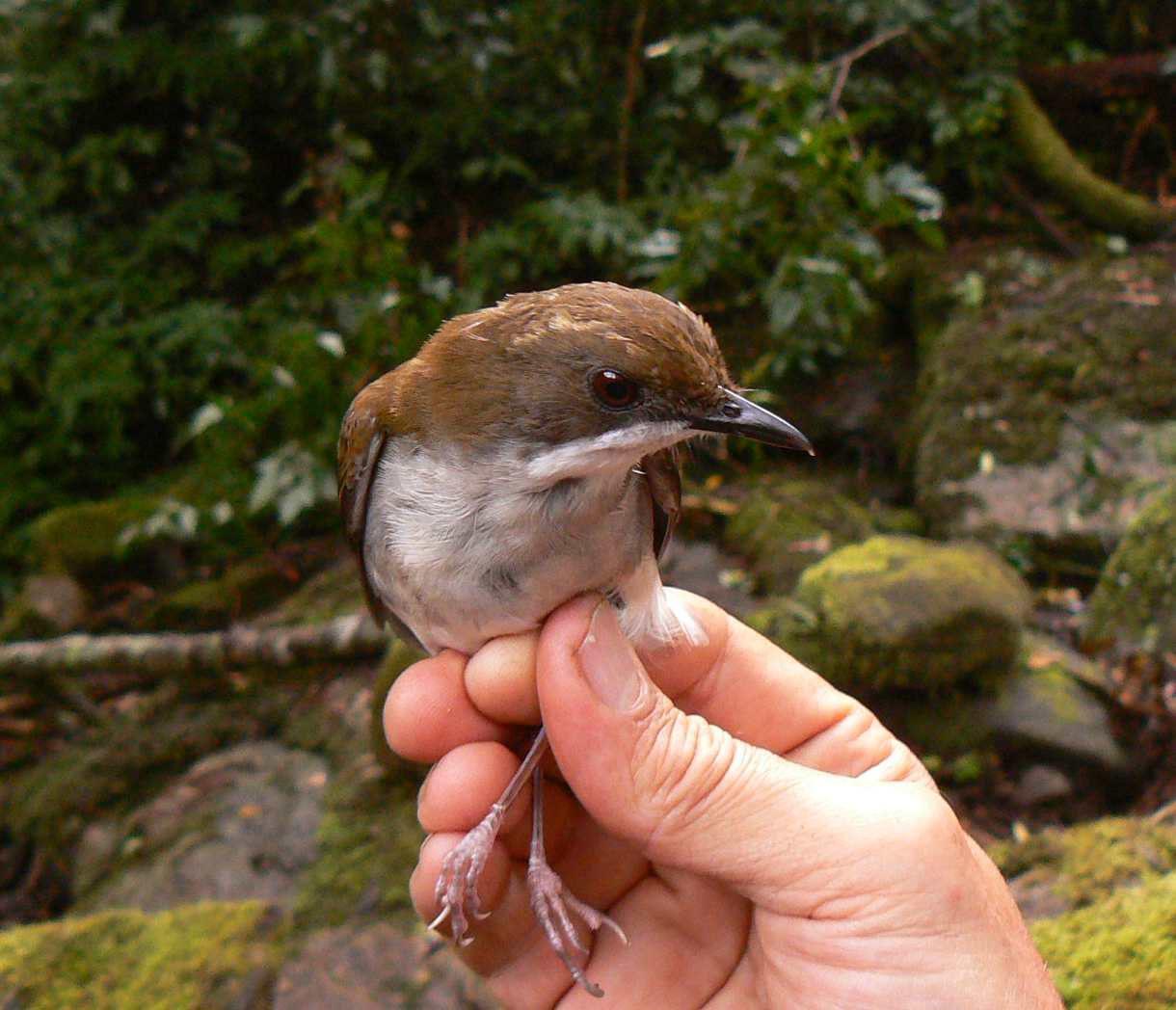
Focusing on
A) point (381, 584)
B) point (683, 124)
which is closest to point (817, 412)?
point (683, 124)

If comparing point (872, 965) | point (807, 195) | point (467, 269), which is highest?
point (807, 195)

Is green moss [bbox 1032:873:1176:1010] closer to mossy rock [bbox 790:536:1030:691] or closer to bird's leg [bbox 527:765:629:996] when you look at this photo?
bird's leg [bbox 527:765:629:996]

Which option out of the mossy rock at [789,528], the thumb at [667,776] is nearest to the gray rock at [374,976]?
the thumb at [667,776]

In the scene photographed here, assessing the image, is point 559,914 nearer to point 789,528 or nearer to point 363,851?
point 363,851

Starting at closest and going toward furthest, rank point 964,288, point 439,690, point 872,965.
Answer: point 872,965 < point 439,690 < point 964,288

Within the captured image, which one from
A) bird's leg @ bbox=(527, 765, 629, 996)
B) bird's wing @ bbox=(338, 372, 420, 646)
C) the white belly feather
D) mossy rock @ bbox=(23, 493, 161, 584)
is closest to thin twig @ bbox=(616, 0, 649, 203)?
mossy rock @ bbox=(23, 493, 161, 584)

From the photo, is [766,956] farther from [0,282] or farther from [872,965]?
[0,282]

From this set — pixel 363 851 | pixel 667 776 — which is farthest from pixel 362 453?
pixel 363 851
